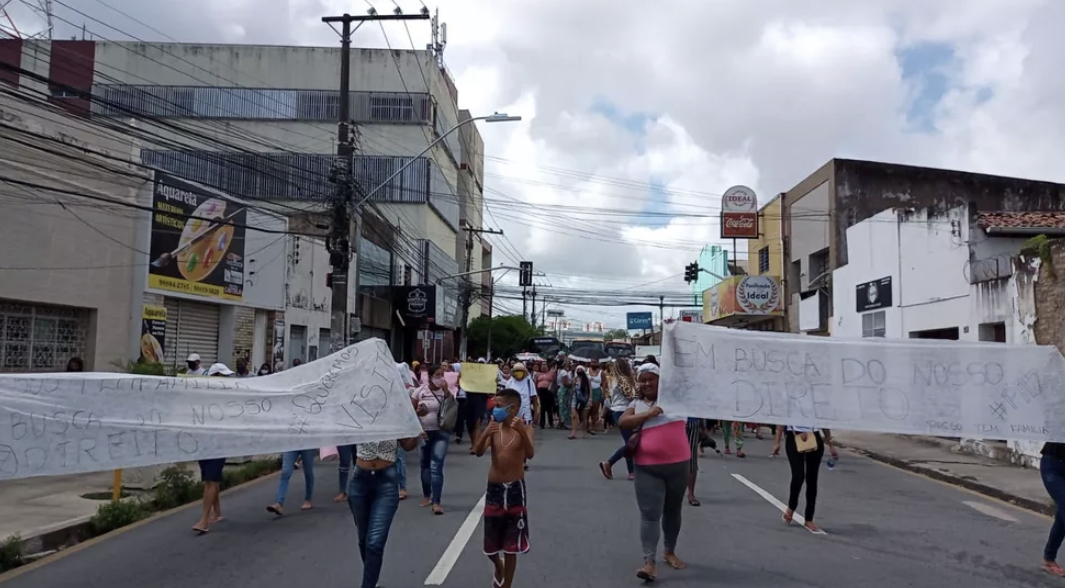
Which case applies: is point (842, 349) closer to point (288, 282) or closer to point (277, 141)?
point (288, 282)

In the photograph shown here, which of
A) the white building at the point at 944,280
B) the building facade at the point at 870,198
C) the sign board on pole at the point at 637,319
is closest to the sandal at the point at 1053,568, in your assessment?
the white building at the point at 944,280

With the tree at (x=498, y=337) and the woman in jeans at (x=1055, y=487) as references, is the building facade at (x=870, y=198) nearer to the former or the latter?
the woman in jeans at (x=1055, y=487)

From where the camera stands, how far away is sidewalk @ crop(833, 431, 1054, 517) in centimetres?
1230

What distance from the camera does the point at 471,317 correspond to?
238 ft

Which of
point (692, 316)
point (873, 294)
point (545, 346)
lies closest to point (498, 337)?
point (545, 346)

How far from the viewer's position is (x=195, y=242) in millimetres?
20219

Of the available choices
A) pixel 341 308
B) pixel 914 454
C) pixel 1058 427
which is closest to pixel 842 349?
pixel 1058 427

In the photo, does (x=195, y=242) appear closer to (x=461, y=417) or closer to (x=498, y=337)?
(x=461, y=417)

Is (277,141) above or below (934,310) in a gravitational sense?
above

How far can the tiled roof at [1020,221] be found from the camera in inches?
761

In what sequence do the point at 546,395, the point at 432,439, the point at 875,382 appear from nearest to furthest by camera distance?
the point at 875,382
the point at 432,439
the point at 546,395

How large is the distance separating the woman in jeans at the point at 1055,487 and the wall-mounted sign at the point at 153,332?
1599 centimetres

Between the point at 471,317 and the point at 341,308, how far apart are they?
5400 centimetres

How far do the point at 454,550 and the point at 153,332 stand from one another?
42.0 ft
